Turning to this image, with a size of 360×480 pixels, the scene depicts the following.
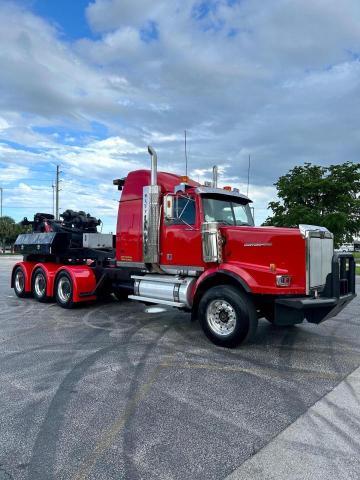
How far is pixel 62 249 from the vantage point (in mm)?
10500

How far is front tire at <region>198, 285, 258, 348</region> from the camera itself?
5.86 meters

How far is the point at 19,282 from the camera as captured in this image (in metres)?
11.6

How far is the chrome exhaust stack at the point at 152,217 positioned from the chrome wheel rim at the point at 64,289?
9.58 feet

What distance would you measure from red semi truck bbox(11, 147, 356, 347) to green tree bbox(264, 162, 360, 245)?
75.1 ft

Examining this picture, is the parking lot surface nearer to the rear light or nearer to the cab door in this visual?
the rear light

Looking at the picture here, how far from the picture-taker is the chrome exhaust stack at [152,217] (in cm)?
765

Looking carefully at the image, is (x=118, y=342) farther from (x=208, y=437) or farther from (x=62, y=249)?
(x=62, y=249)

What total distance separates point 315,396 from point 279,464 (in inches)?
57.7

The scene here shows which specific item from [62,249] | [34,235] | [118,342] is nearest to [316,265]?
[118,342]

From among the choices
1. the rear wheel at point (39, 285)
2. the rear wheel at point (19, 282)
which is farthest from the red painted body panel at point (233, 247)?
the rear wheel at point (19, 282)

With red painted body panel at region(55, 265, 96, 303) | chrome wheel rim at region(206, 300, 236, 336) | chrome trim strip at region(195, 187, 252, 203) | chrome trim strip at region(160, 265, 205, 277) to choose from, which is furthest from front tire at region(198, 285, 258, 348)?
red painted body panel at region(55, 265, 96, 303)

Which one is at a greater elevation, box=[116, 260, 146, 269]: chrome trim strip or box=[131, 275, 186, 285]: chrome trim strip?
box=[116, 260, 146, 269]: chrome trim strip

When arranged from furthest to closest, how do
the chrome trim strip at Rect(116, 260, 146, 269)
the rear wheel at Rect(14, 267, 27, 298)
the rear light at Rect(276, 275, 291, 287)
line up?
1. the rear wheel at Rect(14, 267, 27, 298)
2. the chrome trim strip at Rect(116, 260, 146, 269)
3. the rear light at Rect(276, 275, 291, 287)

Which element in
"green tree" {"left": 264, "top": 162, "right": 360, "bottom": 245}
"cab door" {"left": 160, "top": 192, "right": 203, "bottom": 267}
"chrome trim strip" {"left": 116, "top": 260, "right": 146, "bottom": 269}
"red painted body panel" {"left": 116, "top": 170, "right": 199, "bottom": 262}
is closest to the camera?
"cab door" {"left": 160, "top": 192, "right": 203, "bottom": 267}
